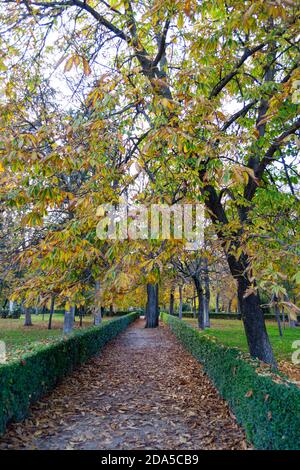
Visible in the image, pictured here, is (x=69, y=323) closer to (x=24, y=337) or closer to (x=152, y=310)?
(x=24, y=337)

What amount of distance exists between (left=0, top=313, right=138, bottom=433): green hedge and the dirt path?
19 cm

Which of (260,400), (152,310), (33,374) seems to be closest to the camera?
(260,400)

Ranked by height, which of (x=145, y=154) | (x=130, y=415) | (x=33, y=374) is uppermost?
(x=145, y=154)

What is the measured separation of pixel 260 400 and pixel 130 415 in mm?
2550

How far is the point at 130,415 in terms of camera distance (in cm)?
571

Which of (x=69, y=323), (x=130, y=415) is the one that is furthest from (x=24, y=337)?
(x=130, y=415)

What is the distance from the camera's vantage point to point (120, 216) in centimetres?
346

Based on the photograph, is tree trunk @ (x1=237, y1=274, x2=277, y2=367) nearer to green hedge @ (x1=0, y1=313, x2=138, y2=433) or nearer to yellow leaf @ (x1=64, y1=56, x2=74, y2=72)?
green hedge @ (x1=0, y1=313, x2=138, y2=433)

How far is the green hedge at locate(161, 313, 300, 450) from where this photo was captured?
10.9 ft

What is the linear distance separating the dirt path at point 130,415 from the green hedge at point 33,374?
19cm

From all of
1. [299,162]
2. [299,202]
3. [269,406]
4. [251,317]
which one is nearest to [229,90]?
[299,162]

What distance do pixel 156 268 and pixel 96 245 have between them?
88 cm

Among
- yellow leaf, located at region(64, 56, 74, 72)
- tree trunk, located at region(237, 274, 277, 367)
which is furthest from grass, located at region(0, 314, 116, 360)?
yellow leaf, located at region(64, 56, 74, 72)
